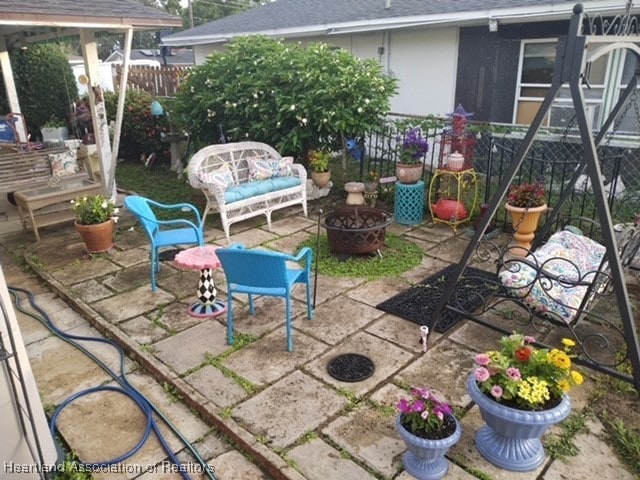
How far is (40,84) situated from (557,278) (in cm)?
1085

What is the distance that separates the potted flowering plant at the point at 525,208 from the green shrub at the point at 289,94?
2315mm

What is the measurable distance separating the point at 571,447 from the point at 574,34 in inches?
84.0

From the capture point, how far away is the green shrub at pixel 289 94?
246 inches


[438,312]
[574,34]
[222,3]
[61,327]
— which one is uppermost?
[222,3]

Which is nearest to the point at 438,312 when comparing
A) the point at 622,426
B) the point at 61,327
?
the point at 622,426

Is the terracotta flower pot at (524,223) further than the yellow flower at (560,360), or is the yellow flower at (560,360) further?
the terracotta flower pot at (524,223)

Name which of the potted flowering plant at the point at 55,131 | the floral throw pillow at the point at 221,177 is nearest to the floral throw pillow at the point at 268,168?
the floral throw pillow at the point at 221,177

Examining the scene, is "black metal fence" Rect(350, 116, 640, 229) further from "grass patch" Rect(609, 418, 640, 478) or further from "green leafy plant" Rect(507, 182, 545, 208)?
"grass patch" Rect(609, 418, 640, 478)

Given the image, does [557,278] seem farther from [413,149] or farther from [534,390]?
[413,149]

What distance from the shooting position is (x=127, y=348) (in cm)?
344

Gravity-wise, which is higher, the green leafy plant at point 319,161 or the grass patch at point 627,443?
the green leafy plant at point 319,161

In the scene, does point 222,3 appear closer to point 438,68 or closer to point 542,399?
point 438,68

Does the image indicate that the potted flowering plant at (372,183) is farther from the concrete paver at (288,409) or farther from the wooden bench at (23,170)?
the wooden bench at (23,170)

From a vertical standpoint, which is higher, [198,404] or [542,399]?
[542,399]
